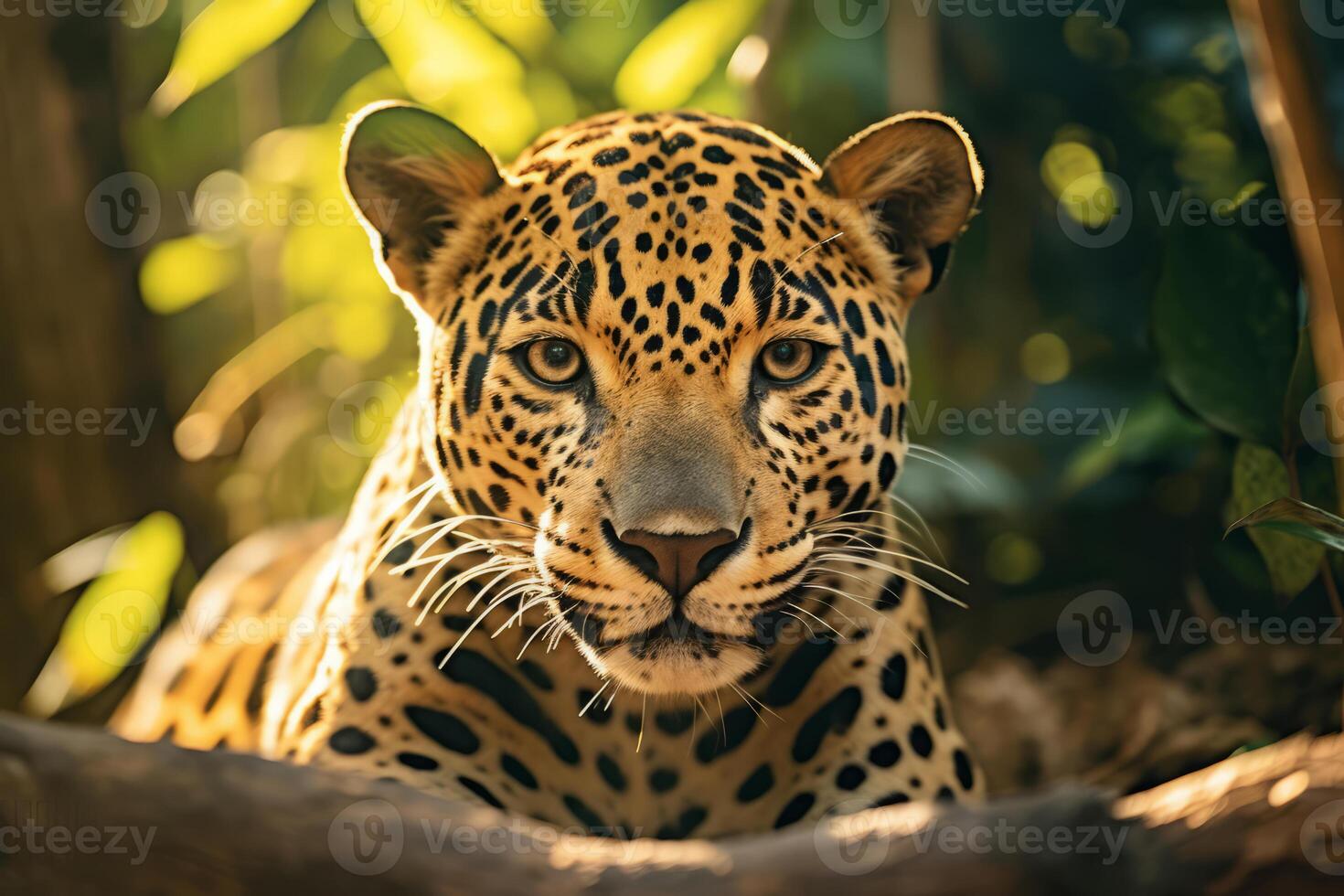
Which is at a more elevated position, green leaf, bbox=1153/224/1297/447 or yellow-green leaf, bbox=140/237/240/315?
yellow-green leaf, bbox=140/237/240/315

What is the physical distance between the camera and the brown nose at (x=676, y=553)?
2.53 meters

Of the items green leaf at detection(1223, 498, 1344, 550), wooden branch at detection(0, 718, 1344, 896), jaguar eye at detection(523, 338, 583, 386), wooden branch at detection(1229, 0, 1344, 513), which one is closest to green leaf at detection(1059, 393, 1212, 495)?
wooden branch at detection(1229, 0, 1344, 513)

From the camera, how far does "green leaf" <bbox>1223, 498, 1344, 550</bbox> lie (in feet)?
8.76

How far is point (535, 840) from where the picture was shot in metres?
1.95

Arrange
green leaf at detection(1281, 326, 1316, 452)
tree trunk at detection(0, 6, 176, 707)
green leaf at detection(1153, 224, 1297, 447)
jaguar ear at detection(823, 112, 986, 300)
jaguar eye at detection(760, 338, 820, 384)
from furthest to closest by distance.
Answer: tree trunk at detection(0, 6, 176, 707) < green leaf at detection(1153, 224, 1297, 447) < green leaf at detection(1281, 326, 1316, 452) < jaguar ear at detection(823, 112, 986, 300) < jaguar eye at detection(760, 338, 820, 384)

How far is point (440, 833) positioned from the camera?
194cm

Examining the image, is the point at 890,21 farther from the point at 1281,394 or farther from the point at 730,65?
the point at 1281,394

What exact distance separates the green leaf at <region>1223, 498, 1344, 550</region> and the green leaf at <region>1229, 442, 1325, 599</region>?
598 millimetres

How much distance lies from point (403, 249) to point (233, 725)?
1.72 metres

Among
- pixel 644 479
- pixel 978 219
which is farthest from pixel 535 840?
pixel 978 219

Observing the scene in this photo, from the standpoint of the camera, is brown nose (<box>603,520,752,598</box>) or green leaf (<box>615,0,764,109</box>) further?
green leaf (<box>615,0,764,109</box>)

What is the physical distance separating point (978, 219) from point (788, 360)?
280cm

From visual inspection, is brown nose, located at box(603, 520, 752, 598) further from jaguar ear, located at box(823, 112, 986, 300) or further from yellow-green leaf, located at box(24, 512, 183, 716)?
yellow-green leaf, located at box(24, 512, 183, 716)

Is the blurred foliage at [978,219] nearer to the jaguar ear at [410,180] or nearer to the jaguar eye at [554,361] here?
the jaguar ear at [410,180]
